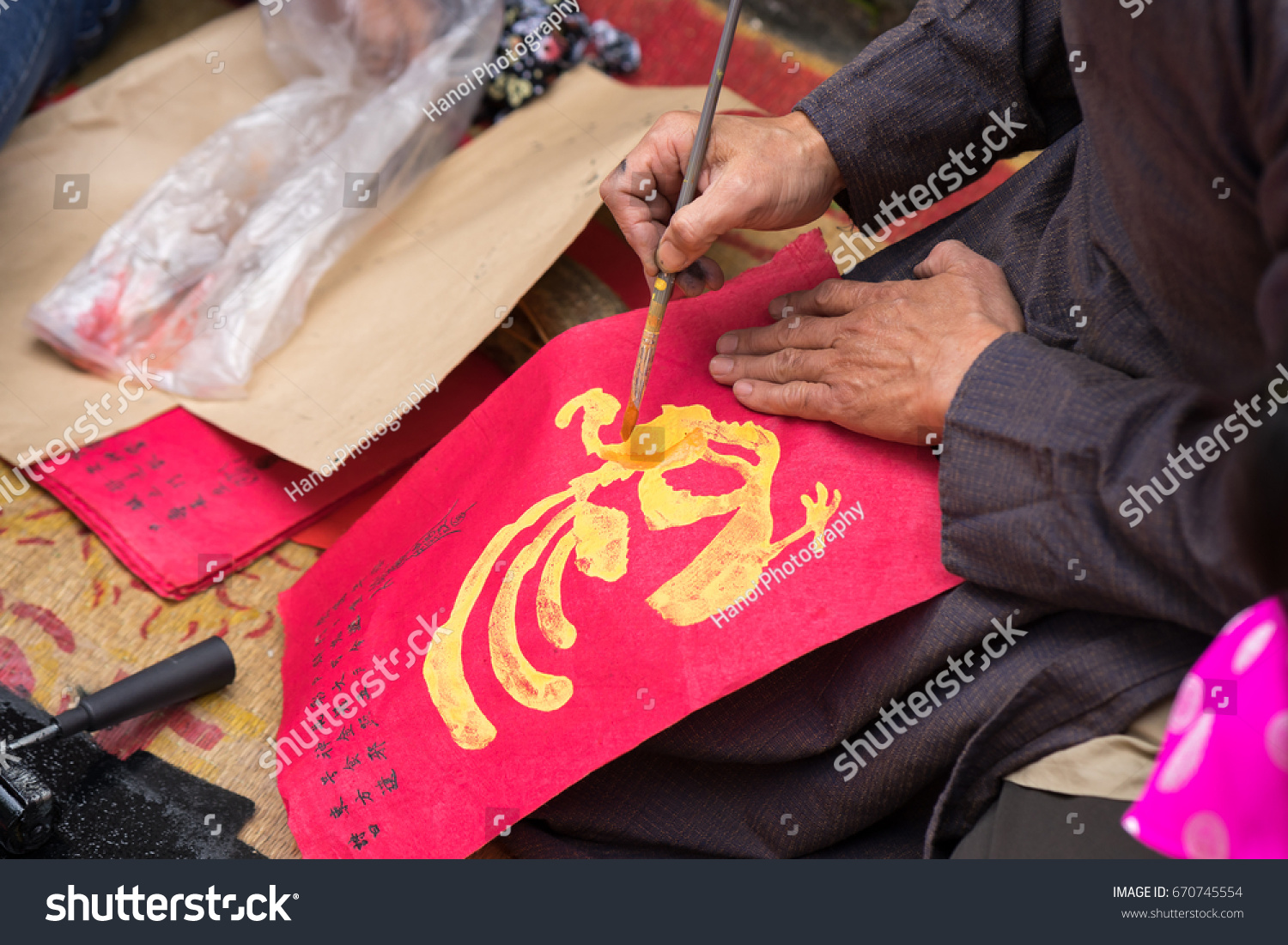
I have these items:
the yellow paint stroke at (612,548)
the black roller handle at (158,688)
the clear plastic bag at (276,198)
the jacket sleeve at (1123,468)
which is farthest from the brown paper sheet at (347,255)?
the jacket sleeve at (1123,468)

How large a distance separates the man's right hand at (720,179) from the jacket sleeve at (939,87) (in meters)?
0.04

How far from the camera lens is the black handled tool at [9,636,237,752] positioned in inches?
40.3

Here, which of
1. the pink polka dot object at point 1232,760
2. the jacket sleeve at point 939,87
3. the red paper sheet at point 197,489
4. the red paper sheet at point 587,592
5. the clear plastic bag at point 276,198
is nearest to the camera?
the pink polka dot object at point 1232,760

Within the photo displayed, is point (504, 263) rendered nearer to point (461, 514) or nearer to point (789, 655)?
point (461, 514)

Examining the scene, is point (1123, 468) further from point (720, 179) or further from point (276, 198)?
point (276, 198)

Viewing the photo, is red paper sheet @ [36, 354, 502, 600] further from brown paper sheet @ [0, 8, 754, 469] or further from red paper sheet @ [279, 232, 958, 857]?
red paper sheet @ [279, 232, 958, 857]

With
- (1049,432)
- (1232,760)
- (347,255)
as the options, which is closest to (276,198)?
(347,255)

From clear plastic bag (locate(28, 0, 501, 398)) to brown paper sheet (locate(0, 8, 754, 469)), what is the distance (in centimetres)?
4

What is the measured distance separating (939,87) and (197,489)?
1026 millimetres

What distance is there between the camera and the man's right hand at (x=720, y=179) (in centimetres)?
97

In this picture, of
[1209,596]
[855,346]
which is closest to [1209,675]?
[1209,596]

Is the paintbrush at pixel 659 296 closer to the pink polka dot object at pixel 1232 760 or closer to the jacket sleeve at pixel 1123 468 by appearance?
the jacket sleeve at pixel 1123 468

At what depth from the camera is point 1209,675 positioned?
0.67 metres

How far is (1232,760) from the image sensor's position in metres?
0.65
